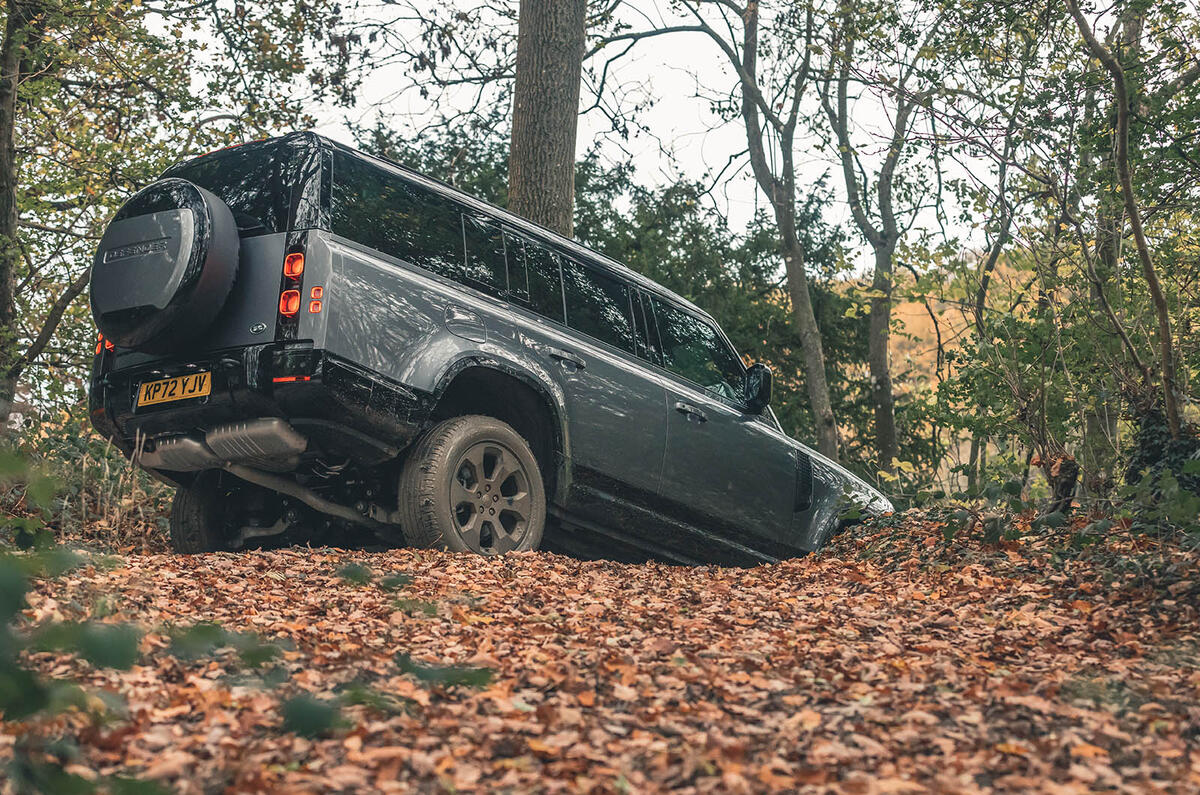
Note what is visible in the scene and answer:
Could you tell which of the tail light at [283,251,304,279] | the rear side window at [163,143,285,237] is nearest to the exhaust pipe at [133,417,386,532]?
the tail light at [283,251,304,279]

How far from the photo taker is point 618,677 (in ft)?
12.2

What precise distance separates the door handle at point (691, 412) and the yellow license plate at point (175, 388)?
281 cm

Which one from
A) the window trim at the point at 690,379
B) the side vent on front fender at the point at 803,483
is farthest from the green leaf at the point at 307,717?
the side vent on front fender at the point at 803,483

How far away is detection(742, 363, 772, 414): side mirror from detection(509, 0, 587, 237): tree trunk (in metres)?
2.67

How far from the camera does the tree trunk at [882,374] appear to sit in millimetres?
19688

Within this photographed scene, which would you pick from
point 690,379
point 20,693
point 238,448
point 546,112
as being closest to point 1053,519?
point 690,379

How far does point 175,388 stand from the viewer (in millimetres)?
5520

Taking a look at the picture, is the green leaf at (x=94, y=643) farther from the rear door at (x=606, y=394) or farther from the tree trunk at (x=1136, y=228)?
the tree trunk at (x=1136, y=228)

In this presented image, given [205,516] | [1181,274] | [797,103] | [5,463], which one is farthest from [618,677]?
[797,103]

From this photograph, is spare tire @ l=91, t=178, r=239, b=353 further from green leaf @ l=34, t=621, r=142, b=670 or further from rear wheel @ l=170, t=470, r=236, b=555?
green leaf @ l=34, t=621, r=142, b=670

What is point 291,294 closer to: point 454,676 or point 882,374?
point 454,676

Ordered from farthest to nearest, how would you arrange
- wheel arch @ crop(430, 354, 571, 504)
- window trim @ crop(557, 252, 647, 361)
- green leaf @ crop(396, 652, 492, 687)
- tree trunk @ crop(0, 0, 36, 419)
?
tree trunk @ crop(0, 0, 36, 419) < window trim @ crop(557, 252, 647, 361) < wheel arch @ crop(430, 354, 571, 504) < green leaf @ crop(396, 652, 492, 687)

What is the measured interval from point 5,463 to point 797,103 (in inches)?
785

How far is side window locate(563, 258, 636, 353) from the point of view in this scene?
6641 millimetres
